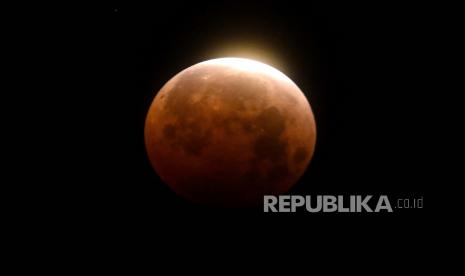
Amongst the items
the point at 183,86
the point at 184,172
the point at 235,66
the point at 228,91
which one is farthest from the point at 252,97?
the point at 184,172

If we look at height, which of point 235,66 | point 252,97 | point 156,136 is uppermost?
point 235,66

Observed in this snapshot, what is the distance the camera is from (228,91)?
3.97 metres

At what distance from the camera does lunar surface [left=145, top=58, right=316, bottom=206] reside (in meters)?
3.87

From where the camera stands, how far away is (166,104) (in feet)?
13.9

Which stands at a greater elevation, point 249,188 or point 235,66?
point 235,66

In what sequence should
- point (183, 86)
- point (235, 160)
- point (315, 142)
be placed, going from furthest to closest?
point (315, 142)
point (183, 86)
point (235, 160)

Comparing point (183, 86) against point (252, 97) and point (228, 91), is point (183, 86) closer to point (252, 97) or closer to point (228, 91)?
point (228, 91)

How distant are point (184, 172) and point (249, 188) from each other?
76 centimetres

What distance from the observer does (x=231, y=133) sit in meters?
3.84

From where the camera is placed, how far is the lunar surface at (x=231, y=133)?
3867mm

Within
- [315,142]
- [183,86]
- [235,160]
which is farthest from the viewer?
[315,142]

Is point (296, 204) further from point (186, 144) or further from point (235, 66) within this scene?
point (235, 66)

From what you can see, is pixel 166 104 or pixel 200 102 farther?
pixel 166 104

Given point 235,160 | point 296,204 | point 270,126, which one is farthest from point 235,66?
point 296,204
